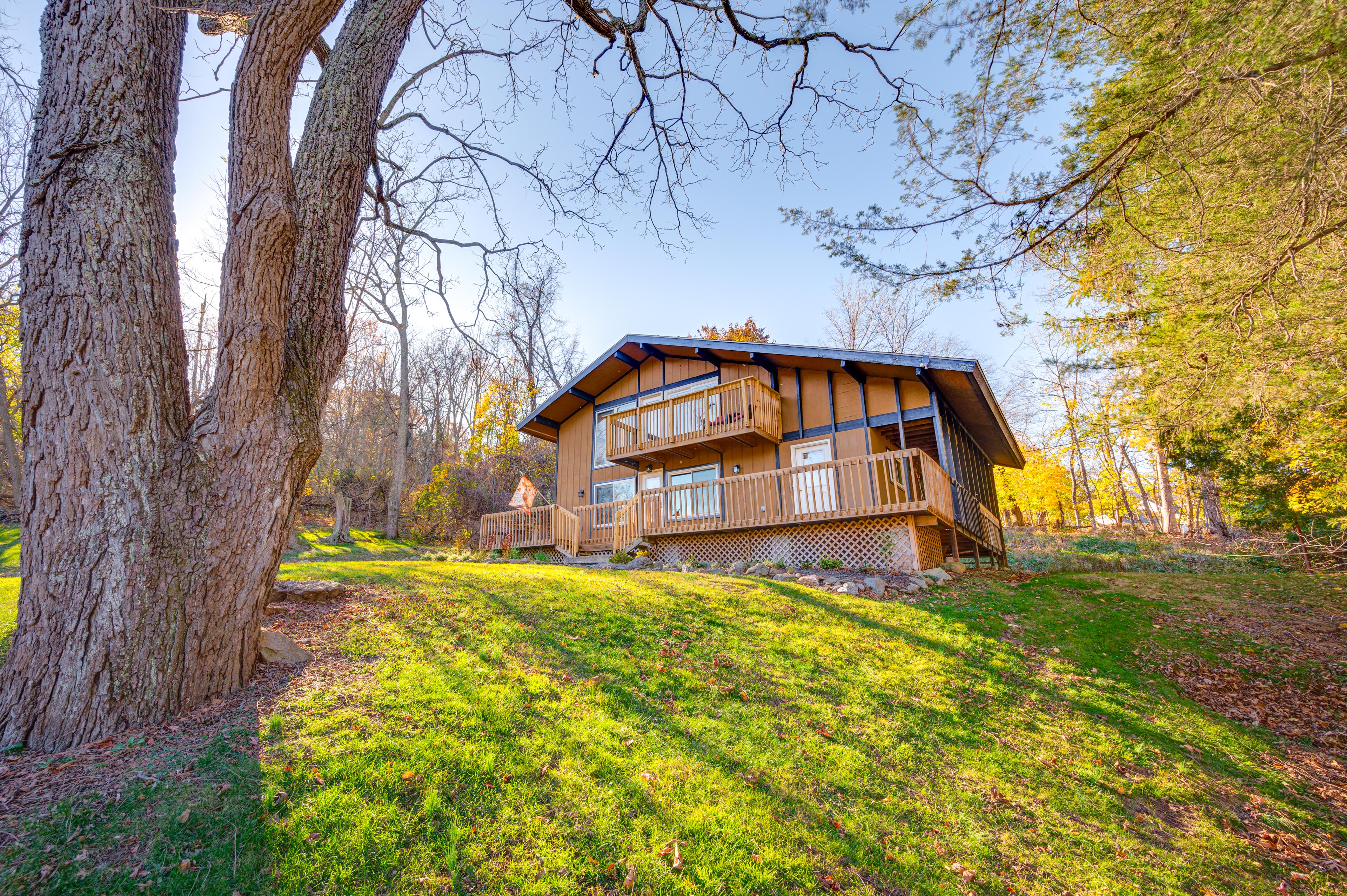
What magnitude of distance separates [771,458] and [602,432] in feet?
20.1

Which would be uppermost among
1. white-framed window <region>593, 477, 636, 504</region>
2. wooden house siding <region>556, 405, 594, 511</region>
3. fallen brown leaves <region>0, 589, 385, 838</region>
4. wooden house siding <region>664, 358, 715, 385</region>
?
wooden house siding <region>664, 358, 715, 385</region>

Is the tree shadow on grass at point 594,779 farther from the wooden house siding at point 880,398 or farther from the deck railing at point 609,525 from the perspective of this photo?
the deck railing at point 609,525

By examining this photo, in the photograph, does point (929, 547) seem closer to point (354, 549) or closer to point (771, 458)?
point (771, 458)

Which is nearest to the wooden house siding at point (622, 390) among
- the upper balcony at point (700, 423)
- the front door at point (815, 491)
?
the upper balcony at point (700, 423)

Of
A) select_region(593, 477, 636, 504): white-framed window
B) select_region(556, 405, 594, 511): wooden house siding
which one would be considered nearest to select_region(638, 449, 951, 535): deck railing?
select_region(593, 477, 636, 504): white-framed window

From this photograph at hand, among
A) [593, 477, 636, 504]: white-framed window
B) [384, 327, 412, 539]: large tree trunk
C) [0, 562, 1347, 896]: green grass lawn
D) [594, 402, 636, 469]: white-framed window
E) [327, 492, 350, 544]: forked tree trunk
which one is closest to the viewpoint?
[0, 562, 1347, 896]: green grass lawn

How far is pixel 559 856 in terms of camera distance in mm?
2848

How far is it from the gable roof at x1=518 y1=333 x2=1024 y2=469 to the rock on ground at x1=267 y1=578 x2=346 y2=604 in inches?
399

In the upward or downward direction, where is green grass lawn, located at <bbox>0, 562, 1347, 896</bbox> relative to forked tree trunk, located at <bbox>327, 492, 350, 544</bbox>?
downward

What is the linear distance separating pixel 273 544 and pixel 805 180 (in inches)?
247

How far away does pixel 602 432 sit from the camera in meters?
17.9

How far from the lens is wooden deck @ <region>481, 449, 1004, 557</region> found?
10.9m

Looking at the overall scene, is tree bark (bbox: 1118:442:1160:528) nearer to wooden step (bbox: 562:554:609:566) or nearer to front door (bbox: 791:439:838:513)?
front door (bbox: 791:439:838:513)

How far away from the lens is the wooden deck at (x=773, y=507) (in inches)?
430
